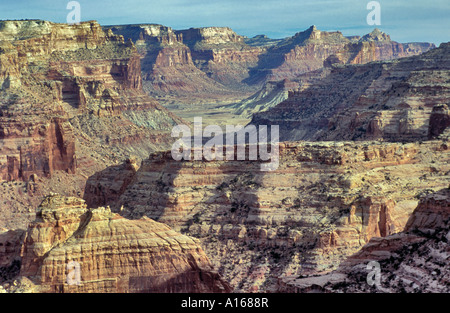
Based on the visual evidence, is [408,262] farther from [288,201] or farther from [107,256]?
[288,201]

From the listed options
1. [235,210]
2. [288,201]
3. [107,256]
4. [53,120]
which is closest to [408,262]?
[107,256]

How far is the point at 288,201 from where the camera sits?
85.4 meters

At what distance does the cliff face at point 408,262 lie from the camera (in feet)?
183

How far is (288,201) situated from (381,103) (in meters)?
66.1

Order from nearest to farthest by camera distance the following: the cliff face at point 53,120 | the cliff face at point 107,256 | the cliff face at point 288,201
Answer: the cliff face at point 107,256
the cliff face at point 288,201
the cliff face at point 53,120

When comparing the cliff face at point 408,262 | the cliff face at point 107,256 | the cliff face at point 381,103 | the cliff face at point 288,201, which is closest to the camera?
the cliff face at point 408,262

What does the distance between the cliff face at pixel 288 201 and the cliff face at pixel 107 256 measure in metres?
9.68

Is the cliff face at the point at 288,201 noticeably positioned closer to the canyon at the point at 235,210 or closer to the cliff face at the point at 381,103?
the canyon at the point at 235,210

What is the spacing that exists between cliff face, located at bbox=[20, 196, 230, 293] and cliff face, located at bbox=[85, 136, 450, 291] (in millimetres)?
9682

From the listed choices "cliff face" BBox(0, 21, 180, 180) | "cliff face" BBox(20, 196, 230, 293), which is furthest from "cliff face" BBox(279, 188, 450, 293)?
"cliff face" BBox(0, 21, 180, 180)

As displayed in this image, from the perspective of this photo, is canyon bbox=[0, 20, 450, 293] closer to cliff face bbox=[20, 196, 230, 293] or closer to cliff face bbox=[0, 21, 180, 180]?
cliff face bbox=[20, 196, 230, 293]

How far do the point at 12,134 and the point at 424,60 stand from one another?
70.4 m

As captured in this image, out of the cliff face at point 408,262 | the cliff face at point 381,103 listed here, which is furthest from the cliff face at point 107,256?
the cliff face at point 381,103
